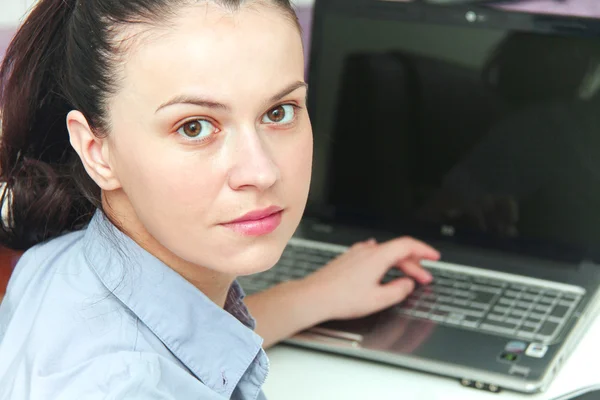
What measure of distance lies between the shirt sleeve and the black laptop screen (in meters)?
0.60

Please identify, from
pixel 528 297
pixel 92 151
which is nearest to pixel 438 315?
pixel 528 297

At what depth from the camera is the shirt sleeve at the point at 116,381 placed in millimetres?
657

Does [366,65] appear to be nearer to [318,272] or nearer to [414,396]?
[318,272]

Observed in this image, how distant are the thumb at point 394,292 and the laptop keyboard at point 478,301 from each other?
0.02m

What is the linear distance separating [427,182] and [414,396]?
363 millimetres

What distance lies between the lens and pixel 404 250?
1161 mm

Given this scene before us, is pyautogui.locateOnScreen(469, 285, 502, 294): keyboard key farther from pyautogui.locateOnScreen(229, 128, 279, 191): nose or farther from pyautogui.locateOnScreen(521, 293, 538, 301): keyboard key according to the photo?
pyautogui.locateOnScreen(229, 128, 279, 191): nose

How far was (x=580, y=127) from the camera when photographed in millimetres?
1144

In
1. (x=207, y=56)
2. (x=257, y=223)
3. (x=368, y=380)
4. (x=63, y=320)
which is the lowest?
(x=368, y=380)

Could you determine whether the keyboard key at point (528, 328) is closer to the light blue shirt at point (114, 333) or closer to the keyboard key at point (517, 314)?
the keyboard key at point (517, 314)

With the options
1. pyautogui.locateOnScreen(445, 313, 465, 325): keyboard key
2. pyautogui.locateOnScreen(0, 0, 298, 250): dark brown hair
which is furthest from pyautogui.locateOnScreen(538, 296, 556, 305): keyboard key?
pyautogui.locateOnScreen(0, 0, 298, 250): dark brown hair

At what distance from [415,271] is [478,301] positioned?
0.09 m

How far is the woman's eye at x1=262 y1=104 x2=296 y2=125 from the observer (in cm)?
76

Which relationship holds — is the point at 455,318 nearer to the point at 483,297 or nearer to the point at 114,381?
the point at 483,297
